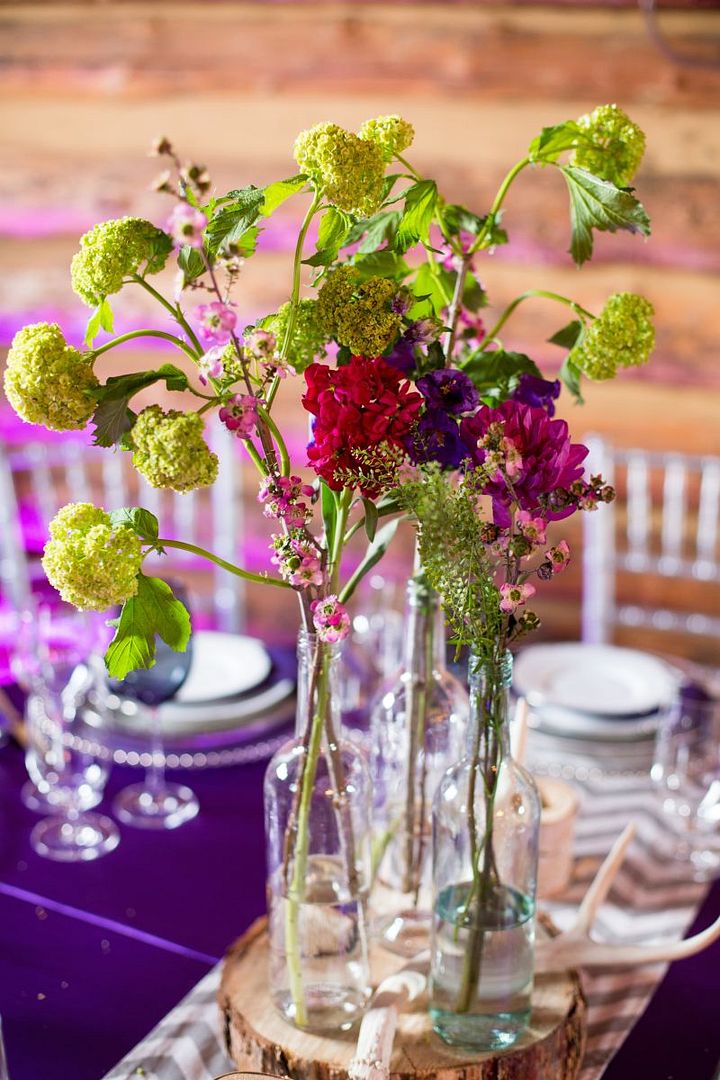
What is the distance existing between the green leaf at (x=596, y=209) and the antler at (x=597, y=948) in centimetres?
53

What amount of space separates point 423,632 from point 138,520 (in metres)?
0.34

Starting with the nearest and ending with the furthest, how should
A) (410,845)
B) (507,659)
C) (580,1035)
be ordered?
(507,659) → (580,1035) → (410,845)

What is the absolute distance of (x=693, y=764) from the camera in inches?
52.6

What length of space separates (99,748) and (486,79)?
1.83 m

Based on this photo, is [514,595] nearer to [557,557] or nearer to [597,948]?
[557,557]

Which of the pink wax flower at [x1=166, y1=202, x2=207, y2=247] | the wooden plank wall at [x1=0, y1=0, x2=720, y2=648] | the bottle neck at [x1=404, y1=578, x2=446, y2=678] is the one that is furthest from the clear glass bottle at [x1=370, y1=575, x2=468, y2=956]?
the wooden plank wall at [x1=0, y1=0, x2=720, y2=648]

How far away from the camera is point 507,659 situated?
2.82 ft

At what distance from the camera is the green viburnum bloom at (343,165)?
0.77m

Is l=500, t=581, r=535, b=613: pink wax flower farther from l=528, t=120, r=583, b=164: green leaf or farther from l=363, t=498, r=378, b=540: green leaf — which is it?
l=528, t=120, r=583, b=164: green leaf

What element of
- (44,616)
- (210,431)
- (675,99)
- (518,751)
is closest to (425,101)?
(675,99)

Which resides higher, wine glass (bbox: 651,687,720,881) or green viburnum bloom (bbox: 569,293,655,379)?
green viburnum bloom (bbox: 569,293,655,379)

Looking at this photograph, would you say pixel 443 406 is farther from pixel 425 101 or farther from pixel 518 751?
pixel 425 101

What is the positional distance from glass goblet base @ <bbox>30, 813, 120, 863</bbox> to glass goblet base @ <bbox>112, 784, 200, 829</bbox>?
0.03m

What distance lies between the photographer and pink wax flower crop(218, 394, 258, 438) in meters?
0.78
